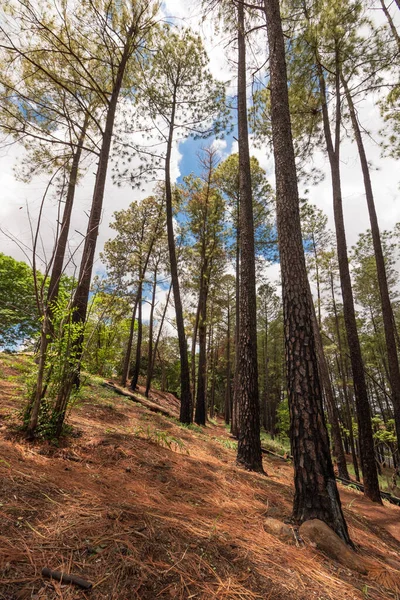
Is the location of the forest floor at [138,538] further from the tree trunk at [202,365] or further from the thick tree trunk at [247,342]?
the tree trunk at [202,365]

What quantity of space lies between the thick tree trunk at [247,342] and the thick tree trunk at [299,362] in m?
2.17

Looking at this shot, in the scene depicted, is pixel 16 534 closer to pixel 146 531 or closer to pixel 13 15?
pixel 146 531

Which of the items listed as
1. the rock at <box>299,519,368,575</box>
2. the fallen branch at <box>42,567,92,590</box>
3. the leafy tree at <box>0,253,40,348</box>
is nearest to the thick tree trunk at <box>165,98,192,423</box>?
the rock at <box>299,519,368,575</box>

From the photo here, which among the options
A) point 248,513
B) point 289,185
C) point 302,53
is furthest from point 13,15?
point 248,513

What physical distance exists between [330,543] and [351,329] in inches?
216

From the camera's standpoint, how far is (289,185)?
133 inches

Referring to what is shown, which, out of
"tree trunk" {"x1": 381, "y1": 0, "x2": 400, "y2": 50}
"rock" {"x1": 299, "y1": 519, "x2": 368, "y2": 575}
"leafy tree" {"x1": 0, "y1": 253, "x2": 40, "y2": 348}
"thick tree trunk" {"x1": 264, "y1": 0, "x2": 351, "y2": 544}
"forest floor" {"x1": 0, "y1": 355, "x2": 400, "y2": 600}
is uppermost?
"tree trunk" {"x1": 381, "y1": 0, "x2": 400, "y2": 50}

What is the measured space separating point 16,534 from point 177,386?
98.7 feet

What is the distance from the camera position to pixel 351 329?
259 inches

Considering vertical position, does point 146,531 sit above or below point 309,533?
above

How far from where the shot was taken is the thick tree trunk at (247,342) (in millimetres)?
4758

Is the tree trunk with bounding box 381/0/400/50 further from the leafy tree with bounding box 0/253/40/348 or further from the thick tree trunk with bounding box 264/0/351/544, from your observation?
the leafy tree with bounding box 0/253/40/348

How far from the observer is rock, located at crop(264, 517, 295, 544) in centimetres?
203

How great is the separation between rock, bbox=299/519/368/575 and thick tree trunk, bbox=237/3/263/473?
8.43 feet
